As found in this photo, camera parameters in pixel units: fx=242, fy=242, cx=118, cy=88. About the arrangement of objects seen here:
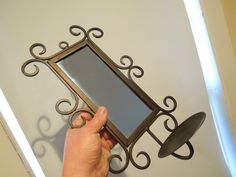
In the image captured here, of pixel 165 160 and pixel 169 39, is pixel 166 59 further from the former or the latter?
pixel 165 160

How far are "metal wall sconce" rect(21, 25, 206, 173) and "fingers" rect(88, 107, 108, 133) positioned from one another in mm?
23

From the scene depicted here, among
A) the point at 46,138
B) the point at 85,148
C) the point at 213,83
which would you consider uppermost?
the point at 46,138

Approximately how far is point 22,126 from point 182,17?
696 millimetres

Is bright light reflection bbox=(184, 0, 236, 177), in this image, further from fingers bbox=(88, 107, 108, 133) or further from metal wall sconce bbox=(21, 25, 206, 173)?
fingers bbox=(88, 107, 108, 133)

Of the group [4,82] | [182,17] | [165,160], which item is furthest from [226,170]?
[4,82]

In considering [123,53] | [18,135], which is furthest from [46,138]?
[123,53]

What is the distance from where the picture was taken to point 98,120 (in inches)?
22.4

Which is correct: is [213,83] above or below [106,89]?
below

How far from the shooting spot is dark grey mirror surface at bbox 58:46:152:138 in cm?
61

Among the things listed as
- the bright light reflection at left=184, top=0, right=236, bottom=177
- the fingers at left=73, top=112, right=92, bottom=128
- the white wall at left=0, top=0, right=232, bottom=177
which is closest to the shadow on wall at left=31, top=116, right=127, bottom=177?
the white wall at left=0, top=0, right=232, bottom=177

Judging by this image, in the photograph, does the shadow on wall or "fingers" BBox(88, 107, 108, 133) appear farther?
the shadow on wall

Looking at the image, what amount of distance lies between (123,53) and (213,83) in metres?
0.39

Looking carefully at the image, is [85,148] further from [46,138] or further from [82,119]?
[46,138]

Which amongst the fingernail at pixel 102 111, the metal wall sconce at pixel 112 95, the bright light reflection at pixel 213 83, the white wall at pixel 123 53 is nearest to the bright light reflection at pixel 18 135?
the white wall at pixel 123 53
